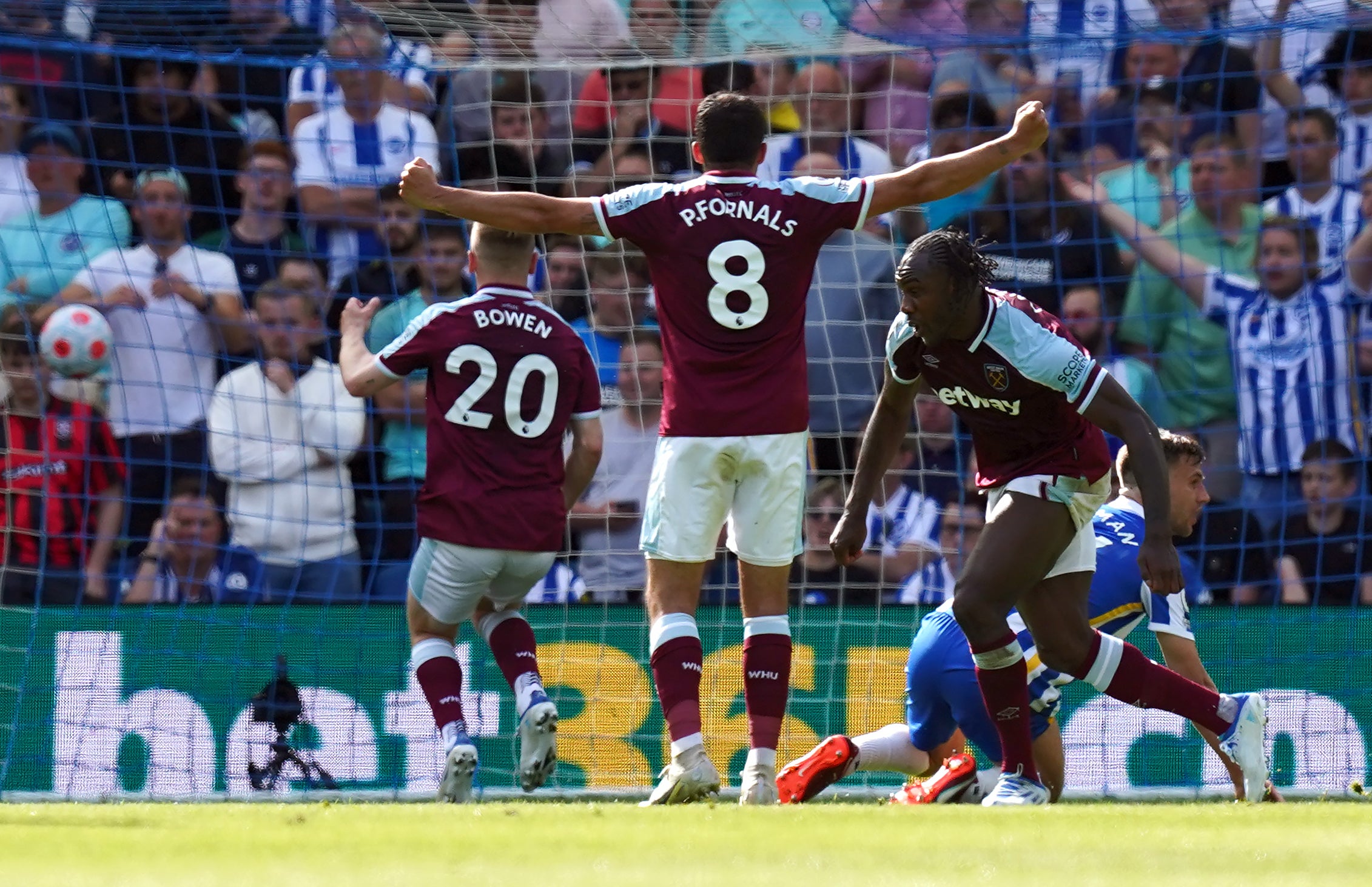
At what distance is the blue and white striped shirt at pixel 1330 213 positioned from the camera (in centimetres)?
898

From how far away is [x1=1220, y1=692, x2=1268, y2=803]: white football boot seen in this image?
18.4 feet

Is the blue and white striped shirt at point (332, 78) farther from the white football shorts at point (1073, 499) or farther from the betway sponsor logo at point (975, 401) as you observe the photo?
the white football shorts at point (1073, 499)

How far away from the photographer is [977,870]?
319 cm

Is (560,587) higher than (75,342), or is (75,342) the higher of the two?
(75,342)

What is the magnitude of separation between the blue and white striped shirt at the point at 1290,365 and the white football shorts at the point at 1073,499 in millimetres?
3658

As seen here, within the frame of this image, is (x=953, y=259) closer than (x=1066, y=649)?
Yes

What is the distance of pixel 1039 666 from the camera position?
6.21 metres

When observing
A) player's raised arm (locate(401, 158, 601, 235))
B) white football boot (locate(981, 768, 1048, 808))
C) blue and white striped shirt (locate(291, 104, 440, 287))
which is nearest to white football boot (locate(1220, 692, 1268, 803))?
white football boot (locate(981, 768, 1048, 808))

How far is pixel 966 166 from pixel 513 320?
1.68 metres

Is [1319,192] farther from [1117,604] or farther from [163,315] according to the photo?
[163,315]

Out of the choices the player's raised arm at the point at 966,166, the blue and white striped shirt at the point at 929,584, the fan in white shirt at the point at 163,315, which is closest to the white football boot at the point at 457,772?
the player's raised arm at the point at 966,166

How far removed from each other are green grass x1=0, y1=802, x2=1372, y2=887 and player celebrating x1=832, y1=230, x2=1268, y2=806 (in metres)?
0.68

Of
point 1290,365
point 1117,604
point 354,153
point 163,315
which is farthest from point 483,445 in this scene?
point 1290,365

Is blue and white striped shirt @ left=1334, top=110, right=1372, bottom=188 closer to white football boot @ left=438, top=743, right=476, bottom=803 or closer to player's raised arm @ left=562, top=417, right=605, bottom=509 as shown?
player's raised arm @ left=562, top=417, right=605, bottom=509
